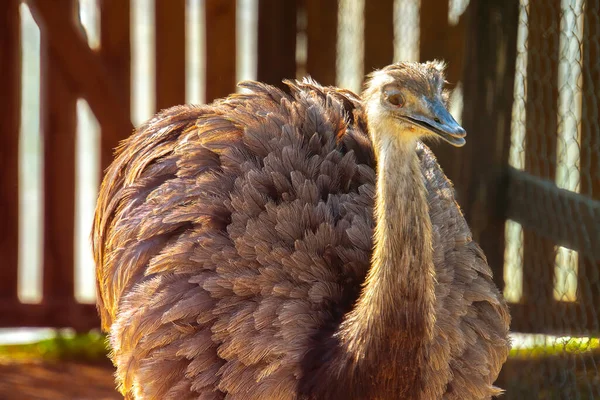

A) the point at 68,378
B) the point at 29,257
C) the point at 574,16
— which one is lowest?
the point at 68,378

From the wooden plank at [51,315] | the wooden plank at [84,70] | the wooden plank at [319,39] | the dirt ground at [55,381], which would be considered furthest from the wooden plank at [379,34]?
the dirt ground at [55,381]

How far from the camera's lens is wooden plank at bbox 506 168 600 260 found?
379 centimetres

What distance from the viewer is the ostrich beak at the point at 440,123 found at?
2617 mm

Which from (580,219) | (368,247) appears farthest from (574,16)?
(368,247)

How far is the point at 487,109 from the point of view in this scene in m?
4.62

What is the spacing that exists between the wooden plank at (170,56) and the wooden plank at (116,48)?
0.62 feet

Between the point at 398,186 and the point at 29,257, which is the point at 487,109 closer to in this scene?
the point at 398,186

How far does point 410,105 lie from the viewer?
278cm

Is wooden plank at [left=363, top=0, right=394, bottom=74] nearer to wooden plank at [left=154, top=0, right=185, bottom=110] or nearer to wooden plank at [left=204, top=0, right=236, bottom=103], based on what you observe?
wooden plank at [left=204, top=0, right=236, bottom=103]

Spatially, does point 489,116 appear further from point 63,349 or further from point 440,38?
point 63,349

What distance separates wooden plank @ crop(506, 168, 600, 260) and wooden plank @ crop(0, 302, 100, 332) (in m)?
2.86

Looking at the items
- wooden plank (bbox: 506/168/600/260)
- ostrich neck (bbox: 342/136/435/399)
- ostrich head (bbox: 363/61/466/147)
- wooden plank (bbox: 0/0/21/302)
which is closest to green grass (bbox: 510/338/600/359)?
wooden plank (bbox: 506/168/600/260)

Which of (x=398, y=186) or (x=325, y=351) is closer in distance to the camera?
(x=398, y=186)

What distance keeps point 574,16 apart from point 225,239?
1.63 m
